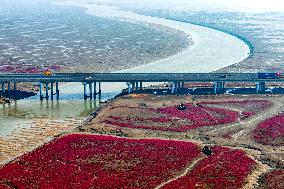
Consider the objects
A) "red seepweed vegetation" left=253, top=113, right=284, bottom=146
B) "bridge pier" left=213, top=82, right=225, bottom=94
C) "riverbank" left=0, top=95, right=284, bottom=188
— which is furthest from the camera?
"bridge pier" left=213, top=82, right=225, bottom=94

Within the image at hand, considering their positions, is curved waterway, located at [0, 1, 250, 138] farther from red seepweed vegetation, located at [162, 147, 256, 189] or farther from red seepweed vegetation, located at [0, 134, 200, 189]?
red seepweed vegetation, located at [162, 147, 256, 189]

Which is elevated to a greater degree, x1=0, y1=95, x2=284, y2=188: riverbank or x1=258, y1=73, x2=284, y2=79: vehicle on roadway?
x1=258, y1=73, x2=284, y2=79: vehicle on roadway

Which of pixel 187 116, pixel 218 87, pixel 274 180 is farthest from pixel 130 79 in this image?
pixel 274 180

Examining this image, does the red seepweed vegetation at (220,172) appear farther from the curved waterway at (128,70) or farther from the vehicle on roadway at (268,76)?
the vehicle on roadway at (268,76)

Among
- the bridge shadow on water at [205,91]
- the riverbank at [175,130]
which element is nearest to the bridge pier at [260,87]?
the bridge shadow on water at [205,91]

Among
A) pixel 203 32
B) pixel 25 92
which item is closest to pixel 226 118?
pixel 25 92

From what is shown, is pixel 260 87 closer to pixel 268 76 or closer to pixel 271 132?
pixel 268 76

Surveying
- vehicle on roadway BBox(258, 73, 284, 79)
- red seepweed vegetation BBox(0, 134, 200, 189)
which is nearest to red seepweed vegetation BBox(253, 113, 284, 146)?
red seepweed vegetation BBox(0, 134, 200, 189)

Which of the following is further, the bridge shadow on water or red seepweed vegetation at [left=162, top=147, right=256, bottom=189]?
the bridge shadow on water
